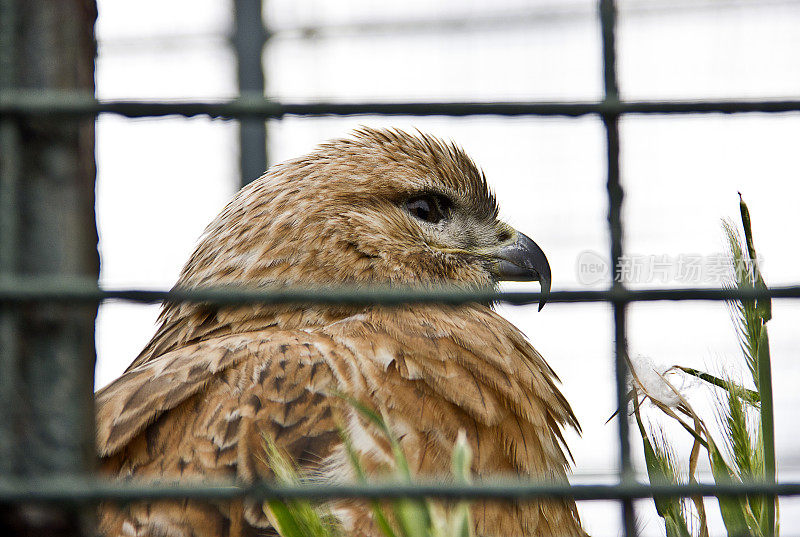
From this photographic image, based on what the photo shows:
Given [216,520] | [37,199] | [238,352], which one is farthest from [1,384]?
[238,352]

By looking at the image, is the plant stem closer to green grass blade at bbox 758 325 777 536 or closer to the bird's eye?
green grass blade at bbox 758 325 777 536

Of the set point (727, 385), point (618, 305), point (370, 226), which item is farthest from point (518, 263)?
point (618, 305)

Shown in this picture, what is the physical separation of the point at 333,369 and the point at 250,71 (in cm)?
265

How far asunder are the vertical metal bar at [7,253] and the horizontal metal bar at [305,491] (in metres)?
0.05

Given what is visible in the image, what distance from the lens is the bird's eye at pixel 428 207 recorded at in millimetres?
2297

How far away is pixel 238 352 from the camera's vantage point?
5.33ft

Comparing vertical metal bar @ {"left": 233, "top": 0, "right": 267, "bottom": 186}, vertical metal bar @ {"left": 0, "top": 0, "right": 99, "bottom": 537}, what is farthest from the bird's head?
vertical metal bar @ {"left": 233, "top": 0, "right": 267, "bottom": 186}

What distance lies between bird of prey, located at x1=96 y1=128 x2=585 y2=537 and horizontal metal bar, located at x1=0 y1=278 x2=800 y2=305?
0.85 ft

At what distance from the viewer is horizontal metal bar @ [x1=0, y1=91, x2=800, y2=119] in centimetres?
81

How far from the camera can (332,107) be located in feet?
2.72

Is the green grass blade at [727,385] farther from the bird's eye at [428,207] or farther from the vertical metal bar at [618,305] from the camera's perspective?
the bird's eye at [428,207]

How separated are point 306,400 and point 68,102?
813 mm

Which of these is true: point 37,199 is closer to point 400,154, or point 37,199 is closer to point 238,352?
point 238,352

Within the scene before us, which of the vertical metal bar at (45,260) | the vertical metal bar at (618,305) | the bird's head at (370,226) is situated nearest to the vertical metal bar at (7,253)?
the vertical metal bar at (45,260)
